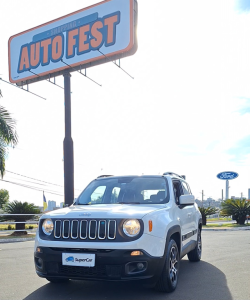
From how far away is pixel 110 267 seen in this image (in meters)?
4.89

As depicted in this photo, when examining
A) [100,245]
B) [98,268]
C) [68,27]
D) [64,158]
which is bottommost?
[98,268]

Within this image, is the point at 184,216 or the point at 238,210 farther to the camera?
the point at 238,210

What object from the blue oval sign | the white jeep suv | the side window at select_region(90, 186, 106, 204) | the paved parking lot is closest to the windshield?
the side window at select_region(90, 186, 106, 204)

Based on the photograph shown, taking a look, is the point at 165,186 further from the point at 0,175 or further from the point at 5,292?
the point at 0,175

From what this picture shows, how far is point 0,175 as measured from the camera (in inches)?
677

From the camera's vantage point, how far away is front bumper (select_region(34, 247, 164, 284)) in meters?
4.86

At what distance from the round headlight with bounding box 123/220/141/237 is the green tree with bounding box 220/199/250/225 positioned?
21216mm

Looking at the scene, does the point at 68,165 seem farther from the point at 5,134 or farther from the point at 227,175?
the point at 227,175

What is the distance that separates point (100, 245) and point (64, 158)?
12170mm

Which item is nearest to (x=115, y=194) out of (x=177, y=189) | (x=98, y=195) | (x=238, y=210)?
(x=98, y=195)

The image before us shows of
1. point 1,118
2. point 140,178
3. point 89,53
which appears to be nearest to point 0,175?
point 1,118

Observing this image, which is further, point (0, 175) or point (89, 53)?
point (89, 53)

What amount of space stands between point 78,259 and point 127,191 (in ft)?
6.05

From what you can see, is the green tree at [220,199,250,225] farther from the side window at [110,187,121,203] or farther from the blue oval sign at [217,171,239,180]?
the side window at [110,187,121,203]
